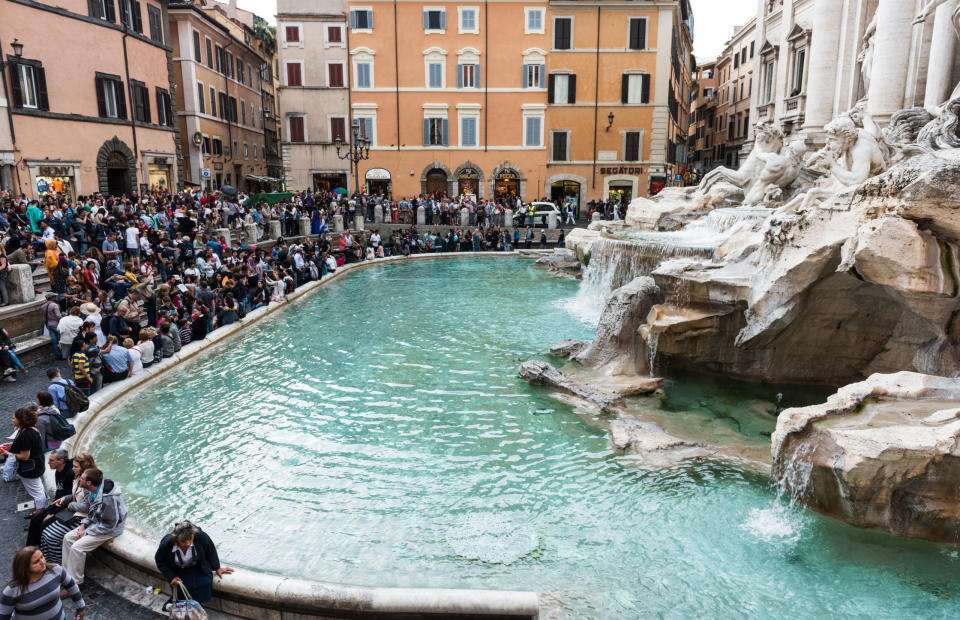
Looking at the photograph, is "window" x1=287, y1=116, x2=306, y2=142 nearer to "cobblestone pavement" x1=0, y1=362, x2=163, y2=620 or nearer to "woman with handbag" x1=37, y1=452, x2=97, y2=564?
"cobblestone pavement" x1=0, y1=362, x2=163, y2=620

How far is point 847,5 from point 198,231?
71.5ft

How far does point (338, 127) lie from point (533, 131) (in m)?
11.2

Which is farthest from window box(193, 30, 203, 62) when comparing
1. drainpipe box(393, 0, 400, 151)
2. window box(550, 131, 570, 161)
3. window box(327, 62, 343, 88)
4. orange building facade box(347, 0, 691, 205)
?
window box(550, 131, 570, 161)

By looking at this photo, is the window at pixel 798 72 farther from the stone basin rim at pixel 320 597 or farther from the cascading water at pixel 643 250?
the stone basin rim at pixel 320 597

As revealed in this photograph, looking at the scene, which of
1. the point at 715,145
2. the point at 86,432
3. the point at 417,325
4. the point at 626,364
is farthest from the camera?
the point at 715,145

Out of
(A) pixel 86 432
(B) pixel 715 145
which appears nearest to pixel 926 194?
(A) pixel 86 432

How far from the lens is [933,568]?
5766 mm

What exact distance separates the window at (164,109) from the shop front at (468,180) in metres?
15.3

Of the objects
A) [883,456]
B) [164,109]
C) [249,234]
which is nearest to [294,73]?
[164,109]

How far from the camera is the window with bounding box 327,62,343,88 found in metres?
36.2

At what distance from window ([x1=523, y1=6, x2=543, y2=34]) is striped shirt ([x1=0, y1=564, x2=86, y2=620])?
3671 centimetres

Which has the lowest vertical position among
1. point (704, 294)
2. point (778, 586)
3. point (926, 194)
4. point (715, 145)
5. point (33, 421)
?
point (778, 586)

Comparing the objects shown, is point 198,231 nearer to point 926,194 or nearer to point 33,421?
point 33,421

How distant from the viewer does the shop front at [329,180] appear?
37562 millimetres
